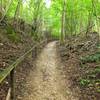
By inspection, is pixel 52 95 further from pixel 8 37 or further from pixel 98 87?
pixel 8 37

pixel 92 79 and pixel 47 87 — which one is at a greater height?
pixel 92 79

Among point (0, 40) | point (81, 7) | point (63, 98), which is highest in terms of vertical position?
point (81, 7)

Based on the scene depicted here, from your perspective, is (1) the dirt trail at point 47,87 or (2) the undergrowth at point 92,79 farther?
(2) the undergrowth at point 92,79

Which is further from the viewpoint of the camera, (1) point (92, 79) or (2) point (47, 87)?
(1) point (92, 79)

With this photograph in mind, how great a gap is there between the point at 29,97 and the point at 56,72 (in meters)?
4.69

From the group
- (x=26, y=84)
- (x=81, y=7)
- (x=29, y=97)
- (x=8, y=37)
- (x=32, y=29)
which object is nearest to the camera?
(x=29, y=97)

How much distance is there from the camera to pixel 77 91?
8.55 metres

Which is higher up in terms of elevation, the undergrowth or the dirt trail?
the undergrowth

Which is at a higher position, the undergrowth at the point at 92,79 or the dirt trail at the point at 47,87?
the undergrowth at the point at 92,79

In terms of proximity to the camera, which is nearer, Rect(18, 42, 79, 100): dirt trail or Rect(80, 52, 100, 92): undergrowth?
Rect(18, 42, 79, 100): dirt trail

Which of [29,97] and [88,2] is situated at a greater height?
[88,2]

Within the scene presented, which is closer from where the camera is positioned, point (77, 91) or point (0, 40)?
point (77, 91)

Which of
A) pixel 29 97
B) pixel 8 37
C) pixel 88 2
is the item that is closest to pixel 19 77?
pixel 29 97

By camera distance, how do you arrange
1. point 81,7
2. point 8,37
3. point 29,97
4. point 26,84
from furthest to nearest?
point 81,7 → point 8,37 → point 26,84 → point 29,97
